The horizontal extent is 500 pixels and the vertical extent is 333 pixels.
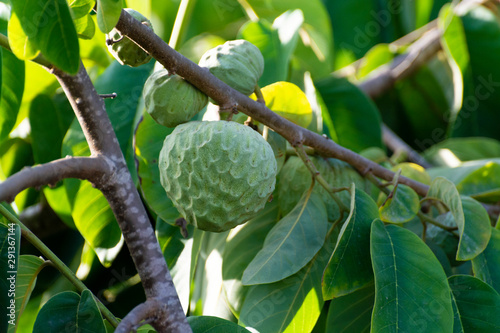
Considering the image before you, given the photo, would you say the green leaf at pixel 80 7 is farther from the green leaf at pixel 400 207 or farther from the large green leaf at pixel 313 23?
the large green leaf at pixel 313 23

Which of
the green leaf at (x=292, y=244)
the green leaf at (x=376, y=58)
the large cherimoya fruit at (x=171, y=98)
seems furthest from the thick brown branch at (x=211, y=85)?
the green leaf at (x=376, y=58)

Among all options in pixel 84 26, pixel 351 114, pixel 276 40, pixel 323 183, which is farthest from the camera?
pixel 351 114

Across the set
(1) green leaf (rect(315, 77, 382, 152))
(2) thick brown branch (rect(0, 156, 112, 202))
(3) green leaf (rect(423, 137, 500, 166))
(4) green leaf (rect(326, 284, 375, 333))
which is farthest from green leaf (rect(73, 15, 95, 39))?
(3) green leaf (rect(423, 137, 500, 166))

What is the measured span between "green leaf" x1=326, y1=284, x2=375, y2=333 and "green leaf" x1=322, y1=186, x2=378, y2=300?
9cm

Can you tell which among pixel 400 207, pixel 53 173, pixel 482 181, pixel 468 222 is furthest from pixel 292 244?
pixel 482 181

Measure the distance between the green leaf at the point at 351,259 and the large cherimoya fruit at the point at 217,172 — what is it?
6.5 inches

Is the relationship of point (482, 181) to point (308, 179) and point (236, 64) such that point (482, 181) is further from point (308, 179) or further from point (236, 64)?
point (236, 64)

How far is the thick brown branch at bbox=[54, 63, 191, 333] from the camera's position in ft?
2.22

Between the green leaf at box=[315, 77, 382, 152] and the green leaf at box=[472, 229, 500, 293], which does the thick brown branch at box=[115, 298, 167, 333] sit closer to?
the green leaf at box=[472, 229, 500, 293]

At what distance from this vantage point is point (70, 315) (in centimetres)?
72

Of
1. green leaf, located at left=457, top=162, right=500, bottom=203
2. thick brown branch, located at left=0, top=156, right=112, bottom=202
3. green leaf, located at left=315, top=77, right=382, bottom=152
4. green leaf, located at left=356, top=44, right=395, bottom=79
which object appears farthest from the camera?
green leaf, located at left=356, top=44, right=395, bottom=79

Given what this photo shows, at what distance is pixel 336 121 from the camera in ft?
Result: 5.61

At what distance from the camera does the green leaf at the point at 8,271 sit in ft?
2.26

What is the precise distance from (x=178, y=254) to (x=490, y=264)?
1.98ft
